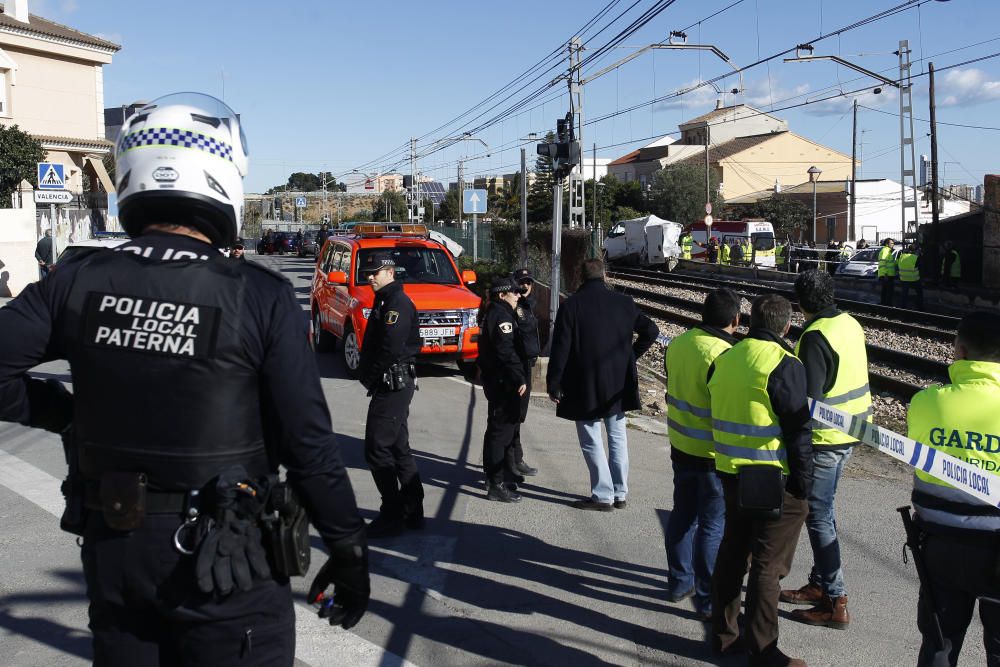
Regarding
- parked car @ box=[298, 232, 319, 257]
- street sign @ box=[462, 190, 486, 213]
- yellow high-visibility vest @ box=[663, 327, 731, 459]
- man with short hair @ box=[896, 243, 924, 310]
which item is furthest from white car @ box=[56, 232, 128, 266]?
parked car @ box=[298, 232, 319, 257]

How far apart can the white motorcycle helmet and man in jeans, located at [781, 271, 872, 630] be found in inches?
132

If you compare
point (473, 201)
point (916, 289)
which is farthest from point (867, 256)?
point (473, 201)

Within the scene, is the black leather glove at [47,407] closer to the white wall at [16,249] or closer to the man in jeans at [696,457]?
the man in jeans at [696,457]

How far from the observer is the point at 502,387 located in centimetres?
775

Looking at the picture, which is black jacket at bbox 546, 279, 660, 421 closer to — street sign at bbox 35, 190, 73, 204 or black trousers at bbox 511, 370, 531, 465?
black trousers at bbox 511, 370, 531, 465

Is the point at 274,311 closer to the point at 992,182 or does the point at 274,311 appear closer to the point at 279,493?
the point at 279,493

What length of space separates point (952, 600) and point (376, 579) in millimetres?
3266

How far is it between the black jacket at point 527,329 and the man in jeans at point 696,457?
2.42 metres

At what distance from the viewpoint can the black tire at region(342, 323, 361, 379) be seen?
44.2ft

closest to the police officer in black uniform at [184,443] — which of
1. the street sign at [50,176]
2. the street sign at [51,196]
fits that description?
the street sign at [51,196]

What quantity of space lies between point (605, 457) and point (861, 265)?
101 feet

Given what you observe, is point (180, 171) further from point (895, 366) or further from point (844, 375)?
point (895, 366)

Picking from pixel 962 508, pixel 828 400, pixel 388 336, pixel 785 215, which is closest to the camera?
pixel 962 508

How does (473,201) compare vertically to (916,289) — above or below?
above
